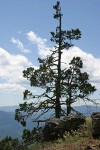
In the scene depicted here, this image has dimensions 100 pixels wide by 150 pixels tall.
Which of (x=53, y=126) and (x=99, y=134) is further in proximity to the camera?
(x=53, y=126)

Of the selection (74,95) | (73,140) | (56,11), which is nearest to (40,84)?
(74,95)

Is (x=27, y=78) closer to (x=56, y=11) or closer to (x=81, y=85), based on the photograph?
(x=81, y=85)

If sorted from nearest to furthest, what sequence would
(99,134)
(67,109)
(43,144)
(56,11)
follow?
(99,134)
(43,144)
(67,109)
(56,11)

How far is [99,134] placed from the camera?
40.5ft

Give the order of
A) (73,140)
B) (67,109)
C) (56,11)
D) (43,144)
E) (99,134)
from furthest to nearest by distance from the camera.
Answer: (56,11)
(67,109)
(43,144)
(73,140)
(99,134)

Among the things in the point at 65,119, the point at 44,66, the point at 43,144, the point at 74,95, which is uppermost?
the point at 44,66

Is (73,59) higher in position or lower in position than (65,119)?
higher

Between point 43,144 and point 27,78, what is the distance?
14.3 m

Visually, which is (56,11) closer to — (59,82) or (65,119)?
(59,82)

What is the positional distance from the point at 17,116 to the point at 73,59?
7531mm

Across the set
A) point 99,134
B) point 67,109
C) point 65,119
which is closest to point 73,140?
point 99,134

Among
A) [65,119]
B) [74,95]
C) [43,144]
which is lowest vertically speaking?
[43,144]

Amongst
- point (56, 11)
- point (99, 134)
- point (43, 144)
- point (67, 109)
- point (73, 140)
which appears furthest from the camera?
point (56, 11)

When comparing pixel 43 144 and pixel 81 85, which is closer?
pixel 43 144
